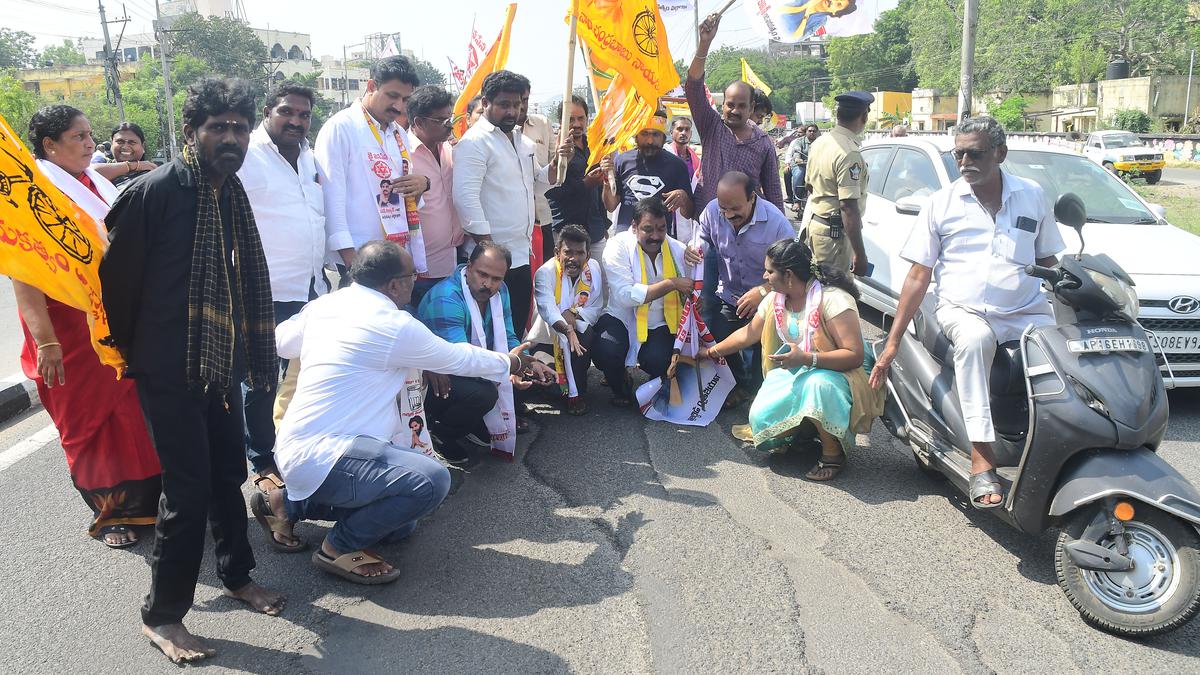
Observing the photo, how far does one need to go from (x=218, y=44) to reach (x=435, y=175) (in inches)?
2666

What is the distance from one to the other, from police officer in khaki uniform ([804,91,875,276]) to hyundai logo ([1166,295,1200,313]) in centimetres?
180

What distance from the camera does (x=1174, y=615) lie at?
2910 mm

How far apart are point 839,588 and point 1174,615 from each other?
1.12 m

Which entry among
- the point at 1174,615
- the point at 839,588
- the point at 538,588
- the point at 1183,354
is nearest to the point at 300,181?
the point at 538,588

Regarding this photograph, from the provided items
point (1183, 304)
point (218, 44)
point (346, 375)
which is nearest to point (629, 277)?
point (346, 375)

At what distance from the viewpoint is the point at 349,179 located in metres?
4.91

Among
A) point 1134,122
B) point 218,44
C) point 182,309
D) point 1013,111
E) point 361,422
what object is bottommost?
point 361,422

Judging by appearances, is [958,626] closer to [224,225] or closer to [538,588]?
[538,588]

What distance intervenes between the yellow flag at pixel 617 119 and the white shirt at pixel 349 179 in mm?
1794

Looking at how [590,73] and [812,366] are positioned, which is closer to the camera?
[812,366]

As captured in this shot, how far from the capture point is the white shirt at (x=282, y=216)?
4332 mm

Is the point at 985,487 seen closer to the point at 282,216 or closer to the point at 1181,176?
the point at 282,216

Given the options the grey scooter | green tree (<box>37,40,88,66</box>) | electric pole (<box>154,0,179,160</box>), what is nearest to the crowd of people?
the grey scooter

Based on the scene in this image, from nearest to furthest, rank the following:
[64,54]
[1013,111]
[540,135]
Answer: [540,135], [1013,111], [64,54]
